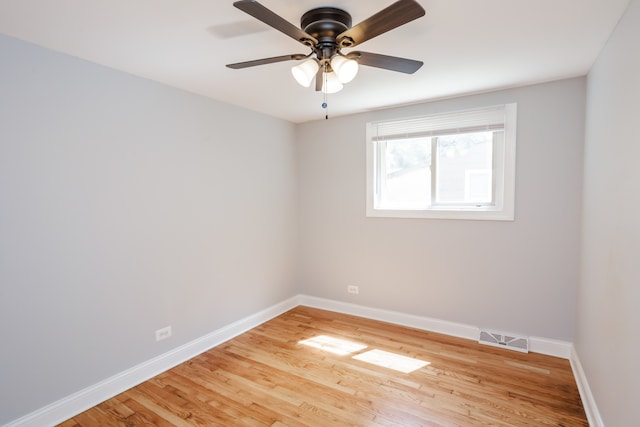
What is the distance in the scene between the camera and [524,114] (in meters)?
2.78

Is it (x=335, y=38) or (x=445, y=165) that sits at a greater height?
(x=335, y=38)

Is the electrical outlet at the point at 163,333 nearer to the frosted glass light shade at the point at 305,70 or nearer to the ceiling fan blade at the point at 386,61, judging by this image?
the frosted glass light shade at the point at 305,70

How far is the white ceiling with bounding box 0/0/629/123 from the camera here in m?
1.55

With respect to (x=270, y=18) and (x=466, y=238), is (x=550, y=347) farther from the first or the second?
(x=270, y=18)

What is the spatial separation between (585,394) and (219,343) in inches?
117

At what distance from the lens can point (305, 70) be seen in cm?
163

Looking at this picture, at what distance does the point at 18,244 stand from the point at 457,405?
9.81 feet

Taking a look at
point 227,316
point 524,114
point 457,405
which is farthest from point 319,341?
point 524,114

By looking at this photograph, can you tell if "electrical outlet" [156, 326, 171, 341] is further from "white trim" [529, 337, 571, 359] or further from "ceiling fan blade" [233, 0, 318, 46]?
"white trim" [529, 337, 571, 359]

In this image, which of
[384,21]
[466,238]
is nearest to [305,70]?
[384,21]

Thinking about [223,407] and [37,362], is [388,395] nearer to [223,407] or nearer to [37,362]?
[223,407]

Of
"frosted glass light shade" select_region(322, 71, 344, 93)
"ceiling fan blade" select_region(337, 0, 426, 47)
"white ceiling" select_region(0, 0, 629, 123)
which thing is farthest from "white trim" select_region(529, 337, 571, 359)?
"ceiling fan blade" select_region(337, 0, 426, 47)

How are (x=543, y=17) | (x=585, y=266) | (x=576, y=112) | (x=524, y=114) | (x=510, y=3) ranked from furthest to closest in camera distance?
1. (x=524, y=114)
2. (x=576, y=112)
3. (x=585, y=266)
4. (x=543, y=17)
5. (x=510, y=3)

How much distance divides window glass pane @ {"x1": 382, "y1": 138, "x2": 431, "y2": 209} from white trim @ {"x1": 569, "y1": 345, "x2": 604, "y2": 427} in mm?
1790
